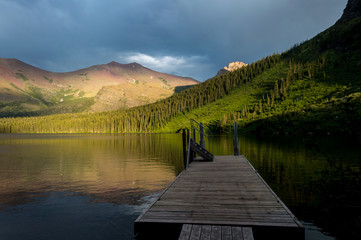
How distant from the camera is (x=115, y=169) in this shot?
28156 millimetres

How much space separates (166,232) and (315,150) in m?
5.61

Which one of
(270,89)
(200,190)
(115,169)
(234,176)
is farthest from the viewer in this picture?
(270,89)

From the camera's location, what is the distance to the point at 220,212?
8.36m

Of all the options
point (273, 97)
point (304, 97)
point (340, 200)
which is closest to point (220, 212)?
point (340, 200)

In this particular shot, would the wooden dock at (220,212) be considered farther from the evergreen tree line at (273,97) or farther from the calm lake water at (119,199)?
the evergreen tree line at (273,97)

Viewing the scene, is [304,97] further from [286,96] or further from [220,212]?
[220,212]

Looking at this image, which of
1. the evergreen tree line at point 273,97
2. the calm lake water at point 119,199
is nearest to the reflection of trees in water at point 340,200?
the calm lake water at point 119,199

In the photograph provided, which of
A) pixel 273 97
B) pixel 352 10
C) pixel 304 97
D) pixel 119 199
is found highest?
pixel 352 10

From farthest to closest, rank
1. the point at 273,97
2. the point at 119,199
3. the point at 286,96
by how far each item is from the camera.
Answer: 1. the point at 273,97
2. the point at 286,96
3. the point at 119,199

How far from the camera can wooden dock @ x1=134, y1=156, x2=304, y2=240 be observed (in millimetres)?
7160

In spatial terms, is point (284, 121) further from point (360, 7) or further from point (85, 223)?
point (360, 7)

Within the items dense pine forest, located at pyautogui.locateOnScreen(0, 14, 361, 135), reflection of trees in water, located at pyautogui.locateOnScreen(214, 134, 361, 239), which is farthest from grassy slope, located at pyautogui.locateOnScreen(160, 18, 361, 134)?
reflection of trees in water, located at pyautogui.locateOnScreen(214, 134, 361, 239)

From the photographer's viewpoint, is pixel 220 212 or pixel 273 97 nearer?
pixel 220 212

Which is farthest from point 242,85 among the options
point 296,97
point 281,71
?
point 296,97
